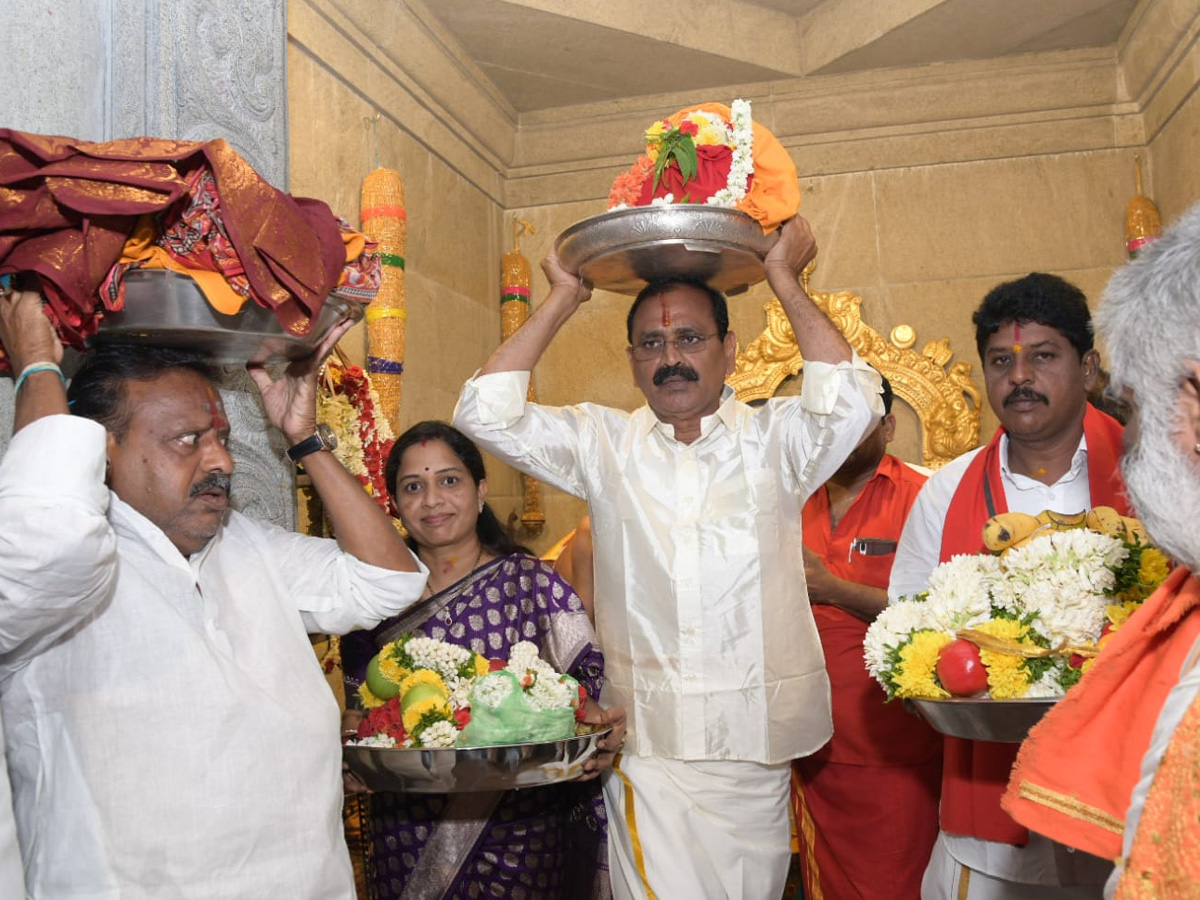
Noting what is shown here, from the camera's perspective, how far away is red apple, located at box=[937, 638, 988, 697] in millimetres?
2105

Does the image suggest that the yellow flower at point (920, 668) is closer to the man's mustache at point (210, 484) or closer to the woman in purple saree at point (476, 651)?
the woman in purple saree at point (476, 651)

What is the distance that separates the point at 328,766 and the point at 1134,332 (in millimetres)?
1577

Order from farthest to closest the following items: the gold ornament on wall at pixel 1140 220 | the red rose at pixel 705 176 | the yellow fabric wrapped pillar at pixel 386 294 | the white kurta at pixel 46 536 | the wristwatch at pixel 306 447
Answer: the gold ornament on wall at pixel 1140 220, the yellow fabric wrapped pillar at pixel 386 294, the red rose at pixel 705 176, the wristwatch at pixel 306 447, the white kurta at pixel 46 536

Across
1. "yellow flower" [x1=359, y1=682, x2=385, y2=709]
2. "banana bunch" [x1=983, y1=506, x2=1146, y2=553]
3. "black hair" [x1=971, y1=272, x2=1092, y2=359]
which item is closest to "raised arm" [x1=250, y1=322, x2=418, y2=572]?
"yellow flower" [x1=359, y1=682, x2=385, y2=709]

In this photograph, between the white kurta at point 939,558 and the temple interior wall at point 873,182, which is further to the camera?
the temple interior wall at point 873,182

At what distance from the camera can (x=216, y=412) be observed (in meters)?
2.10

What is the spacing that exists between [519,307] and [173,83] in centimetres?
368

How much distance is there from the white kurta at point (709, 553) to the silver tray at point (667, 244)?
1.15 feet

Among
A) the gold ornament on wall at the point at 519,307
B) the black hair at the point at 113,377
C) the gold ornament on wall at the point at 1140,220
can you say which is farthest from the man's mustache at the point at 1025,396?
the gold ornament on wall at the point at 519,307

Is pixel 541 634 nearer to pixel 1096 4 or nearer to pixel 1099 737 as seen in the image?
pixel 1099 737

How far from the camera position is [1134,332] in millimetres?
1339

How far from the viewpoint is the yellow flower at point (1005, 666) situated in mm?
2057

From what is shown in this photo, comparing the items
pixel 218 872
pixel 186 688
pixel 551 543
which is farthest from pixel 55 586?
pixel 551 543

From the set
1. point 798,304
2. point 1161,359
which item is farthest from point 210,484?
point 1161,359
